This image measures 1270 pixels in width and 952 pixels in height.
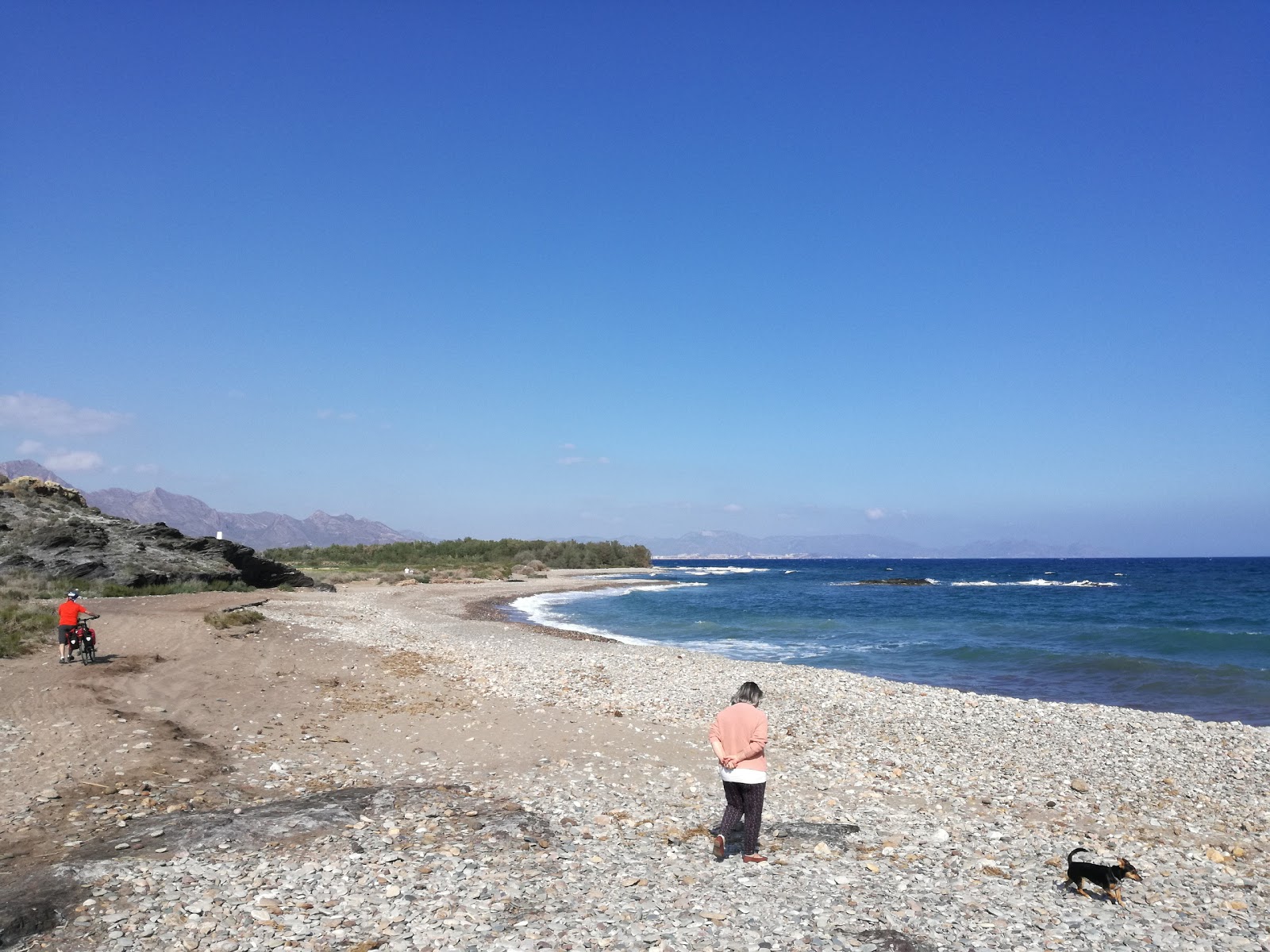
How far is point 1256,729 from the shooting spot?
1686cm

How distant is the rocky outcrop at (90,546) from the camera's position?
113 ft

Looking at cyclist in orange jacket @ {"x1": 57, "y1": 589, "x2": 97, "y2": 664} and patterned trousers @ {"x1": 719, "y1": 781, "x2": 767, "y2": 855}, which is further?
cyclist in orange jacket @ {"x1": 57, "y1": 589, "x2": 97, "y2": 664}

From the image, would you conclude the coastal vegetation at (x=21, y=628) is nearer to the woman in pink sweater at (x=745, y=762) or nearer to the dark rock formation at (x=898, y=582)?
the woman in pink sweater at (x=745, y=762)

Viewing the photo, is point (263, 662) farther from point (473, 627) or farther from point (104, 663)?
point (473, 627)

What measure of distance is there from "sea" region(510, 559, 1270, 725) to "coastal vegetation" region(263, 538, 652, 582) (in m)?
24.9

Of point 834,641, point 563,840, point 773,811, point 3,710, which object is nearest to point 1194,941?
point 773,811

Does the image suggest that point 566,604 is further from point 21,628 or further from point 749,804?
point 749,804

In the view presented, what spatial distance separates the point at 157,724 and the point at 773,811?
425 inches

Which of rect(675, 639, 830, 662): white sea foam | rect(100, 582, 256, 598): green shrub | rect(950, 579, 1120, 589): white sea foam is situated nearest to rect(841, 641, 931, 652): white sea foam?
rect(675, 639, 830, 662): white sea foam

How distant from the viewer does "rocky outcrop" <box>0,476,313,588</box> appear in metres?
34.4

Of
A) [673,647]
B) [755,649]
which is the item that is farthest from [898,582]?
[673,647]

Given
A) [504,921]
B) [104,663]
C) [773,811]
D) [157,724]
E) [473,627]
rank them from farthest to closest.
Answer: [473,627] < [104,663] < [157,724] < [773,811] < [504,921]

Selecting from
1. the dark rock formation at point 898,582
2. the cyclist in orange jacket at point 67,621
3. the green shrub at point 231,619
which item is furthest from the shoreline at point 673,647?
the dark rock formation at point 898,582

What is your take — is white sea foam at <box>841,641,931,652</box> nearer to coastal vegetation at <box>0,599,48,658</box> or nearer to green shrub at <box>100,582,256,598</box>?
coastal vegetation at <box>0,599,48,658</box>
